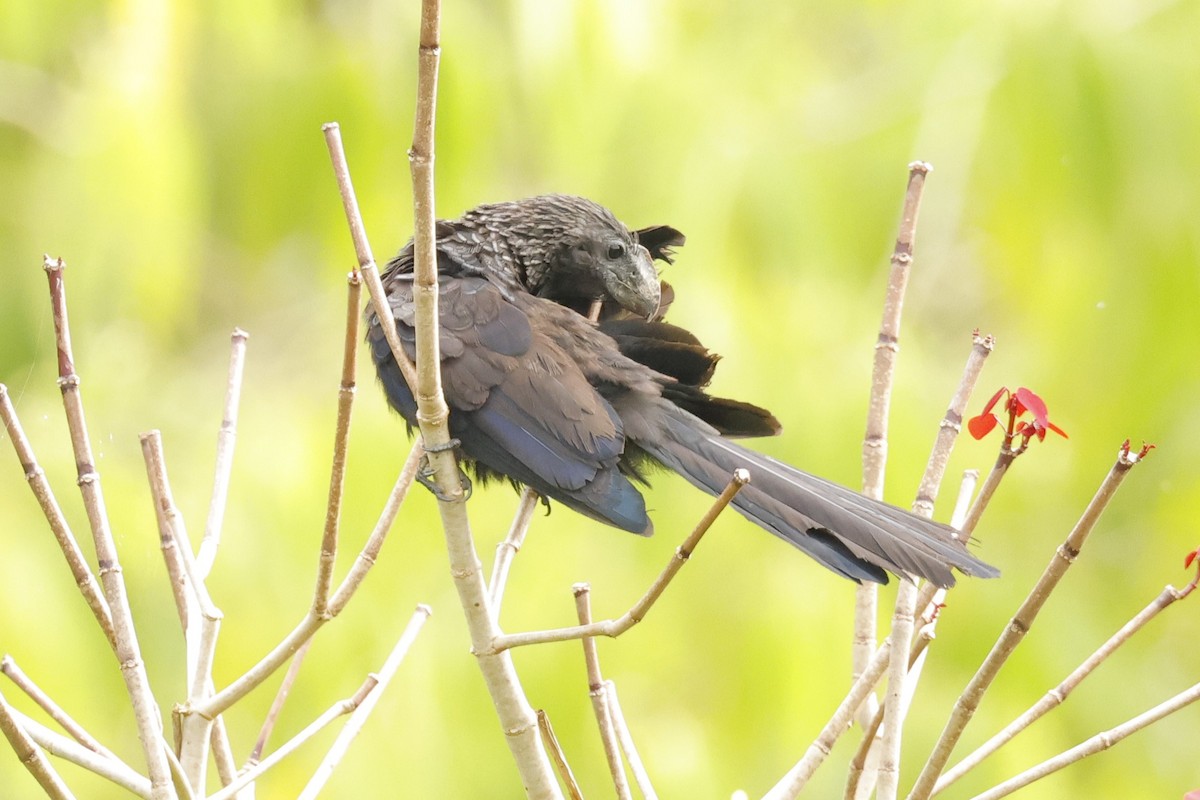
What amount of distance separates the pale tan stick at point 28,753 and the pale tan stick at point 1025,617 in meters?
0.83

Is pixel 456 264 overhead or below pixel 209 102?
below

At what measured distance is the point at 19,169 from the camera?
4660 mm

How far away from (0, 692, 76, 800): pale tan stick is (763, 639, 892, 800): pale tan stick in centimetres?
72

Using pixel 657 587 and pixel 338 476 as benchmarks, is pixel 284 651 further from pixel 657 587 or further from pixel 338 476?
pixel 657 587

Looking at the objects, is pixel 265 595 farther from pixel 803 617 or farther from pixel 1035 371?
pixel 1035 371

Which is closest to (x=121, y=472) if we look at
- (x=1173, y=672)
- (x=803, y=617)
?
(x=803, y=617)

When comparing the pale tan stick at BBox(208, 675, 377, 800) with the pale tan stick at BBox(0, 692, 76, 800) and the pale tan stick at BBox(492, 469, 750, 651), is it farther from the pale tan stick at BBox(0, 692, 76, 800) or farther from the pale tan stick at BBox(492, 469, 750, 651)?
the pale tan stick at BBox(492, 469, 750, 651)

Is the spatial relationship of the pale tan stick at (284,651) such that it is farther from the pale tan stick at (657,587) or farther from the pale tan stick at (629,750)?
the pale tan stick at (629,750)

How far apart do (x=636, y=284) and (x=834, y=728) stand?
3.93 ft

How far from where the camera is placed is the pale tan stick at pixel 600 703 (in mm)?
1521

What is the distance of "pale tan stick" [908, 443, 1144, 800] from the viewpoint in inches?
44.9

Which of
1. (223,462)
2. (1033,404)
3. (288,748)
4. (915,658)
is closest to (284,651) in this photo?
(288,748)

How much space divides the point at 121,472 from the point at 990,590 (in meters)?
2.64

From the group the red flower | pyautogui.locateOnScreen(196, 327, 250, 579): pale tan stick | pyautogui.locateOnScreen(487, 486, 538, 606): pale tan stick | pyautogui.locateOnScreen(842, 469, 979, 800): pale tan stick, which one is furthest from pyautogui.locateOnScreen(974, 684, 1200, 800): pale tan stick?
pyautogui.locateOnScreen(196, 327, 250, 579): pale tan stick
